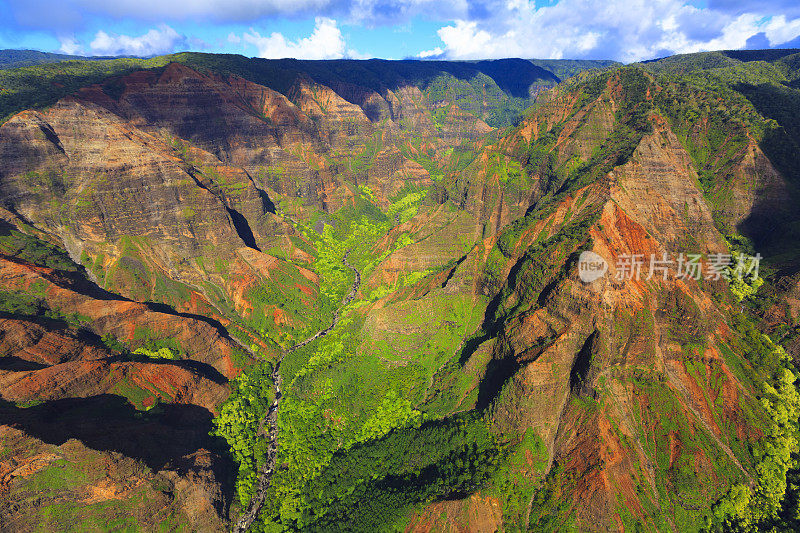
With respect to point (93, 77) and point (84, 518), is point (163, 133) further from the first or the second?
point (84, 518)

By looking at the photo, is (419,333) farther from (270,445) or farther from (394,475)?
(270,445)

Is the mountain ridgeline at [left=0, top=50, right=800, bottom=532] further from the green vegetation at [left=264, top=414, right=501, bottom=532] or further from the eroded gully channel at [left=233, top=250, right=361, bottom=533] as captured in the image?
the eroded gully channel at [left=233, top=250, right=361, bottom=533]

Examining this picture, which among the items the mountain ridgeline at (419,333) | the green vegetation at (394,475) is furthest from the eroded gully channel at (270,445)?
the green vegetation at (394,475)

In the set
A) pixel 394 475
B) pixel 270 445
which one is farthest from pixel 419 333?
pixel 270 445

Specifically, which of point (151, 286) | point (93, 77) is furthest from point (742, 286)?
point (93, 77)

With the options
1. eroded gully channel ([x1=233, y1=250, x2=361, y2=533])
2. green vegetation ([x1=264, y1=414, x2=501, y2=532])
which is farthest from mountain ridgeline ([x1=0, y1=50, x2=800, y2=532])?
eroded gully channel ([x1=233, y1=250, x2=361, y2=533])

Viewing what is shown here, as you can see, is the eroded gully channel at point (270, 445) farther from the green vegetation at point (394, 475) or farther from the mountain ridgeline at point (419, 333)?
the green vegetation at point (394, 475)

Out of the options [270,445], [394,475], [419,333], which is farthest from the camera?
[419,333]

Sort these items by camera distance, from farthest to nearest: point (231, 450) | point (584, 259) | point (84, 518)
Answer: point (231, 450), point (584, 259), point (84, 518)

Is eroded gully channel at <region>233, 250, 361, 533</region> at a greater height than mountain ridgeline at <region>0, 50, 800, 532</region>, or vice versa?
mountain ridgeline at <region>0, 50, 800, 532</region>
